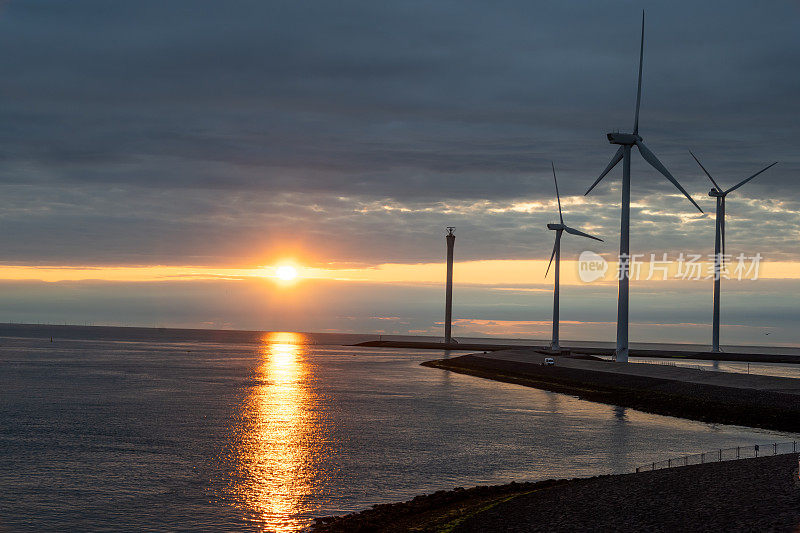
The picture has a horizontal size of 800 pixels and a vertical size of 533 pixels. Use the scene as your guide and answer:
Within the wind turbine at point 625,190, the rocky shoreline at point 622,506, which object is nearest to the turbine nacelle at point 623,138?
the wind turbine at point 625,190

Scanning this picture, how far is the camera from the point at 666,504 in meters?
26.2

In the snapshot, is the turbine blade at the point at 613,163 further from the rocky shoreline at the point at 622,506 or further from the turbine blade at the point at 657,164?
the rocky shoreline at the point at 622,506

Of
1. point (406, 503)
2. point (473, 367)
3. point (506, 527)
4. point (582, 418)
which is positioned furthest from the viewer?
point (473, 367)

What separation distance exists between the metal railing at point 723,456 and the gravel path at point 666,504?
4839 mm

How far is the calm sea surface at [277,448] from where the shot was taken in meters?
32.8

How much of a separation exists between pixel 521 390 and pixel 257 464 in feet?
204

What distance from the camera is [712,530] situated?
72.3ft

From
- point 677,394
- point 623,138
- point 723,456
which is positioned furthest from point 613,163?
point 723,456

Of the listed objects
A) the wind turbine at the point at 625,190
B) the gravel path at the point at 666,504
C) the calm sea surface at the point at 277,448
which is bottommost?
the calm sea surface at the point at 277,448

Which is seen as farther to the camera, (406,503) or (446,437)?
(446,437)

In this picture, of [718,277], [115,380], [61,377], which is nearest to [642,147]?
[718,277]

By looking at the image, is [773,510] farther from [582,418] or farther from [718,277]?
[718,277]

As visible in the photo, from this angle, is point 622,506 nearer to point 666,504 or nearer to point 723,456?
point 666,504

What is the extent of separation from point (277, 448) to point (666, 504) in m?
29.3
